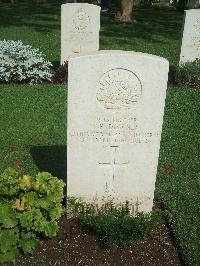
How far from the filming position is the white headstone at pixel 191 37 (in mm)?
10461

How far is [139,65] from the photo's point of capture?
4.21 meters

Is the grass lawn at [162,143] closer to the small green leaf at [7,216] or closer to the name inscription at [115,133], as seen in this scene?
the name inscription at [115,133]

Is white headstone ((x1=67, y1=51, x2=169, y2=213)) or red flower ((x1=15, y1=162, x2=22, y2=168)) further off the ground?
white headstone ((x1=67, y1=51, x2=169, y2=213))

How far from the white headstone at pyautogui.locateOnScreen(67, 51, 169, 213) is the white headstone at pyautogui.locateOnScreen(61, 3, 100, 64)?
659 cm

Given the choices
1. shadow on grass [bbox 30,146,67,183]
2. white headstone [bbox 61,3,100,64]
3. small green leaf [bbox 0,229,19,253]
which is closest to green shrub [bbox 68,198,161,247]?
small green leaf [bbox 0,229,19,253]

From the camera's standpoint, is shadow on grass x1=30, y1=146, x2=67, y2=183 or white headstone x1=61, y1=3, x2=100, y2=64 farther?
white headstone x1=61, y1=3, x2=100, y2=64

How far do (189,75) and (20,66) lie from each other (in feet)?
12.6

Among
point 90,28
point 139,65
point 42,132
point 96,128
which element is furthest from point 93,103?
point 90,28

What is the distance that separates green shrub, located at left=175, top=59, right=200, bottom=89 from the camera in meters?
10.2

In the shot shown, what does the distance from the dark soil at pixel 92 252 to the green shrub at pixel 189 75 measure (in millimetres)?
6089

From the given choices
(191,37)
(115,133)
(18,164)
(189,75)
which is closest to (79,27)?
(191,37)

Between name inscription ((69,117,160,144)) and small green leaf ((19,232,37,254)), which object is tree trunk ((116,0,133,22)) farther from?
small green leaf ((19,232,37,254))

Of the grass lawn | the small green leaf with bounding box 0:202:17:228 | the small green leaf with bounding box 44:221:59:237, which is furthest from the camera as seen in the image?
the grass lawn

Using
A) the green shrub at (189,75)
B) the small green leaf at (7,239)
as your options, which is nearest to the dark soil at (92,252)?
the small green leaf at (7,239)
